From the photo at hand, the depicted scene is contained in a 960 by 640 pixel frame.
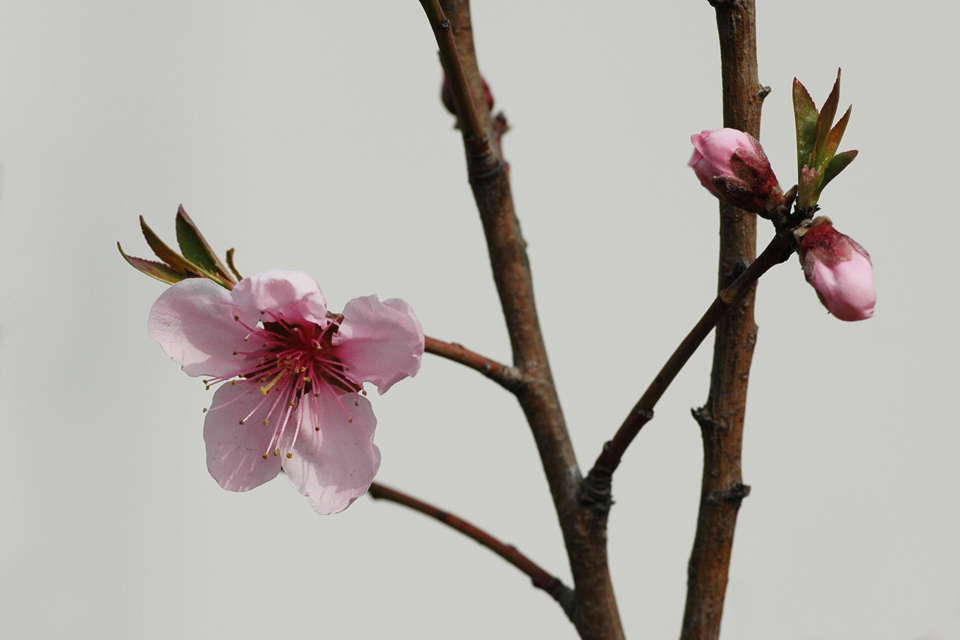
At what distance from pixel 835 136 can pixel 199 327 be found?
22.3 inches

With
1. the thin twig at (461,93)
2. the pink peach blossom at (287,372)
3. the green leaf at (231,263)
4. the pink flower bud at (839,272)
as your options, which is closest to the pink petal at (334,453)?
the pink peach blossom at (287,372)

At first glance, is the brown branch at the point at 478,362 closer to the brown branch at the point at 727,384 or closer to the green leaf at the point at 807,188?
the brown branch at the point at 727,384

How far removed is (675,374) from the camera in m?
0.79

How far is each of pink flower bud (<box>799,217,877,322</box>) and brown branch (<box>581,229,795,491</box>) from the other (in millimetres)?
27

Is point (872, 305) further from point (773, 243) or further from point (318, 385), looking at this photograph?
point (318, 385)

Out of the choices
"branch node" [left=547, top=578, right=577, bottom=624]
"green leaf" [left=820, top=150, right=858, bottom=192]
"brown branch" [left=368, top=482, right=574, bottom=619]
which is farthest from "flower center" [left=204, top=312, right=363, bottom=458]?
"green leaf" [left=820, top=150, right=858, bottom=192]

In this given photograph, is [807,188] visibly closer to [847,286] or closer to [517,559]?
[847,286]

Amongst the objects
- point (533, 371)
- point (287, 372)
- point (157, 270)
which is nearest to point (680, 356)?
point (533, 371)

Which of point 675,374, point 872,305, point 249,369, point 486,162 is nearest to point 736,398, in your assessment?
point 675,374

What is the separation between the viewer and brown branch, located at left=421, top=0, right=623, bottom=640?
976 mm

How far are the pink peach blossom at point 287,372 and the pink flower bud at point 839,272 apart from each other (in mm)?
317

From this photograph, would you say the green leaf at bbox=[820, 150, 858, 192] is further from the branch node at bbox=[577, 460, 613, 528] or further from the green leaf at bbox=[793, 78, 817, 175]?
the branch node at bbox=[577, 460, 613, 528]

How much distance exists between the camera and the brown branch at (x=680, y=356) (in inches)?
28.2

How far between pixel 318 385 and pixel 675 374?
1.10 feet
